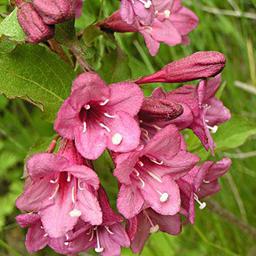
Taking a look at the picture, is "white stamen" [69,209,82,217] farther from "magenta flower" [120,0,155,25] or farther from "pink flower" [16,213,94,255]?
"magenta flower" [120,0,155,25]

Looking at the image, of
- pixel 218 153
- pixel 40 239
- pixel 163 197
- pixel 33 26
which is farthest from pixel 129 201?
pixel 218 153

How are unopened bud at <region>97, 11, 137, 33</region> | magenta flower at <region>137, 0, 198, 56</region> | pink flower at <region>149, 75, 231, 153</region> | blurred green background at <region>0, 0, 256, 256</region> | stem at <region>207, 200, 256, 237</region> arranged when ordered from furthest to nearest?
blurred green background at <region>0, 0, 256, 256</region>
stem at <region>207, 200, 256, 237</region>
magenta flower at <region>137, 0, 198, 56</region>
unopened bud at <region>97, 11, 137, 33</region>
pink flower at <region>149, 75, 231, 153</region>

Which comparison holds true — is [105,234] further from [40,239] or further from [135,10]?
[135,10]

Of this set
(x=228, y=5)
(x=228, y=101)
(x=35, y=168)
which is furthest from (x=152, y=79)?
(x=228, y=5)

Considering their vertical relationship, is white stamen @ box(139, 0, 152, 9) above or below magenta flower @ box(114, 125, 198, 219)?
above

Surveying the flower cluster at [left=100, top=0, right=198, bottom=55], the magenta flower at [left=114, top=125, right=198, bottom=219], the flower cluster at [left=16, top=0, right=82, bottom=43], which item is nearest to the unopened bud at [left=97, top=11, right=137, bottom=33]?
the flower cluster at [left=100, top=0, right=198, bottom=55]

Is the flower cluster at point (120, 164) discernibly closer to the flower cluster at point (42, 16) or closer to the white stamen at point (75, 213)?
the white stamen at point (75, 213)
